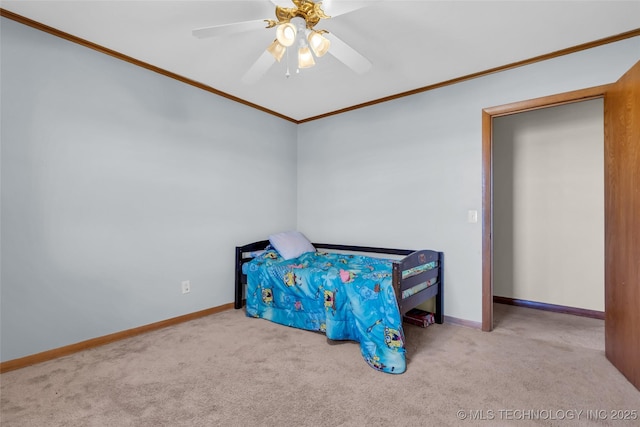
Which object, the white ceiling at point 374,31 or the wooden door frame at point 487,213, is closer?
the white ceiling at point 374,31

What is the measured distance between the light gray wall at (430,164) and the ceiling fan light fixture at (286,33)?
1.88 metres

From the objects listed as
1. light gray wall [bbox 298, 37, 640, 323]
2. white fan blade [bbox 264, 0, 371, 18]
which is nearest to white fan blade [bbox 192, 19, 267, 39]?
white fan blade [bbox 264, 0, 371, 18]

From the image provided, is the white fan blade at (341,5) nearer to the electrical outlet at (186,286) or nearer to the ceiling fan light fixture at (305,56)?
the ceiling fan light fixture at (305,56)

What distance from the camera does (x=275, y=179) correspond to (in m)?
3.92

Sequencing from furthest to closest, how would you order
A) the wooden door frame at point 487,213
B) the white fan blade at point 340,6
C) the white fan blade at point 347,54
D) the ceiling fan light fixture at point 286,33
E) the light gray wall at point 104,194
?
the wooden door frame at point 487,213 < the light gray wall at point 104,194 < the white fan blade at point 347,54 < the ceiling fan light fixture at point 286,33 < the white fan blade at point 340,6

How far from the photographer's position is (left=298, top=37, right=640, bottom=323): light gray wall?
2.52 m

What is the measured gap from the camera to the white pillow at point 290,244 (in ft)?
11.0

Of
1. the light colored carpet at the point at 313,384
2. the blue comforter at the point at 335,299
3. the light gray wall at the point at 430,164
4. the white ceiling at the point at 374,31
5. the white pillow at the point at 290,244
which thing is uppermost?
the white ceiling at the point at 374,31

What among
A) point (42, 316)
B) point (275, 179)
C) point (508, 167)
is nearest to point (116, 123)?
point (42, 316)

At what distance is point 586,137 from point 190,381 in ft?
13.8

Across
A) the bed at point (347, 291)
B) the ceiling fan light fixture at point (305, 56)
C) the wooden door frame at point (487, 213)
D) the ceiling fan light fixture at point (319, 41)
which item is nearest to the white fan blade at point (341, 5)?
the ceiling fan light fixture at point (319, 41)

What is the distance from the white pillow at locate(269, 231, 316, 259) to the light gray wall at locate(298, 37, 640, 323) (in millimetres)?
402

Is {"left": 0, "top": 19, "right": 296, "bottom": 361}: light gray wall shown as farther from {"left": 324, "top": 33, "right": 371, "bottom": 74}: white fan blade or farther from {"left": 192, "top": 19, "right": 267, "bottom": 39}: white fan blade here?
{"left": 324, "top": 33, "right": 371, "bottom": 74}: white fan blade

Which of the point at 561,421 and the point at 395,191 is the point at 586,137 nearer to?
the point at 395,191
